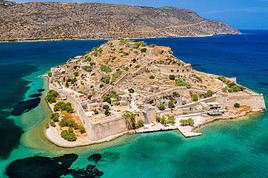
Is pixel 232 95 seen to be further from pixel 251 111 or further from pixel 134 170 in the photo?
pixel 134 170

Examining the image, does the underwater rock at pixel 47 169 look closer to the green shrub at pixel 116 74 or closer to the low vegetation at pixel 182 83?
the green shrub at pixel 116 74

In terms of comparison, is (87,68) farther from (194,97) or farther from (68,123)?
(68,123)

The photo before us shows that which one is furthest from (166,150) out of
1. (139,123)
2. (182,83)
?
(182,83)

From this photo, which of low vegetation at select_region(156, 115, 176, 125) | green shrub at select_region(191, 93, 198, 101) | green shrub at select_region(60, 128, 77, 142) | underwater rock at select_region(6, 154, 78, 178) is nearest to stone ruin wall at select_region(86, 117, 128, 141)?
green shrub at select_region(60, 128, 77, 142)

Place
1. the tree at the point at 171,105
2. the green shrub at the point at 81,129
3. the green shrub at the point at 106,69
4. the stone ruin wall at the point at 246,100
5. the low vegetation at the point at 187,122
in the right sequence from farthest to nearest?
the green shrub at the point at 106,69 → the stone ruin wall at the point at 246,100 → the tree at the point at 171,105 → the low vegetation at the point at 187,122 → the green shrub at the point at 81,129

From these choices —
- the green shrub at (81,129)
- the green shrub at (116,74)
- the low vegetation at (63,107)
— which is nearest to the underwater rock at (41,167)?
the green shrub at (81,129)

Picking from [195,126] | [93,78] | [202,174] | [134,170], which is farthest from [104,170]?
[93,78]

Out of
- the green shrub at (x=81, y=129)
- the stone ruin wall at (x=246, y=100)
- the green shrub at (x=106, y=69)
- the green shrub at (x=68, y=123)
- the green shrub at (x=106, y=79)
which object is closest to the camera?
the green shrub at (x=81, y=129)
